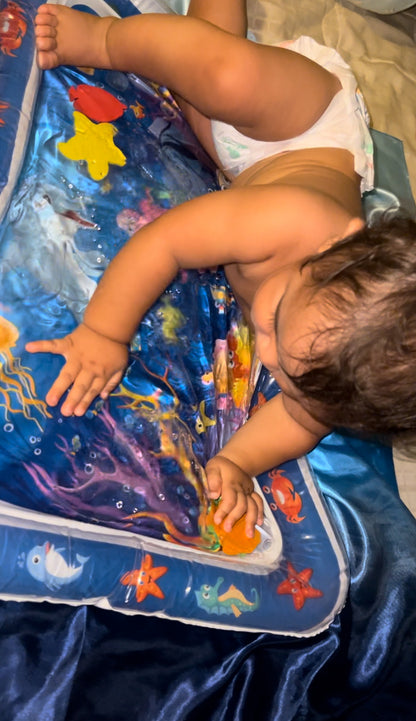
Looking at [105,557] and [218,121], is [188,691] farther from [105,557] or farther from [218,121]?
[218,121]

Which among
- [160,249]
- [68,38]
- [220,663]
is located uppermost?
[68,38]

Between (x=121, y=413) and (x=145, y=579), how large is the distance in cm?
21

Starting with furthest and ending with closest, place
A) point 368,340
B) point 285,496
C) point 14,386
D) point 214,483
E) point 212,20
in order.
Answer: point 212,20 → point 285,496 → point 214,483 → point 14,386 → point 368,340

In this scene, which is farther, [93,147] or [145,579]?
[93,147]

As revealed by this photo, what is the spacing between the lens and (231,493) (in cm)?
102

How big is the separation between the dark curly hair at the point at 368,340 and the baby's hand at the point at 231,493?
0.25 m

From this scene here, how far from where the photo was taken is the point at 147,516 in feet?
3.08

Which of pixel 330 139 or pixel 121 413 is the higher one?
pixel 330 139

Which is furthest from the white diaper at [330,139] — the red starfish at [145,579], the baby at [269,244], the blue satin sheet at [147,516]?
the red starfish at [145,579]

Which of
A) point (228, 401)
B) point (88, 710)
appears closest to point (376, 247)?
point (228, 401)

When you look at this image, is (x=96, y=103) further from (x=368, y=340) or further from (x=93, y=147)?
(x=368, y=340)

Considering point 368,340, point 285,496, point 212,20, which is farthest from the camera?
point 212,20

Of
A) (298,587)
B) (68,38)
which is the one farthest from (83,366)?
(68,38)

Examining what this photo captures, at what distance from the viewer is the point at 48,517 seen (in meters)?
A: 0.86
